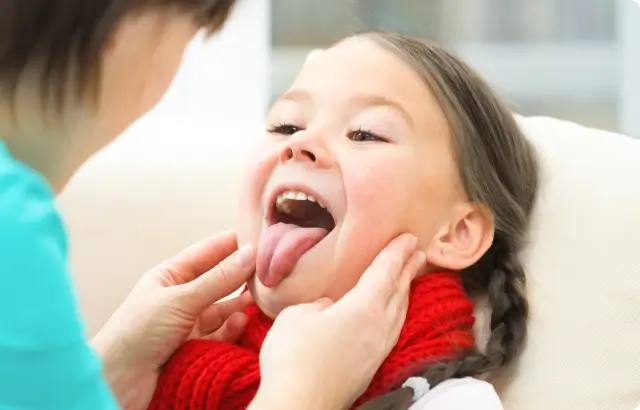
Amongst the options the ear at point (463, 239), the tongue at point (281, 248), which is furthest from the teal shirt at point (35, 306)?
the ear at point (463, 239)

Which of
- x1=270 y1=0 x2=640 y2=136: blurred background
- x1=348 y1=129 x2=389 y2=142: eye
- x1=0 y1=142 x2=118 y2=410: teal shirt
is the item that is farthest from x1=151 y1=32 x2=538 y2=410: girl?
x1=270 y1=0 x2=640 y2=136: blurred background

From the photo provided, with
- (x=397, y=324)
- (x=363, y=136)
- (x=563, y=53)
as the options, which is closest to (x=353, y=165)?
(x=363, y=136)

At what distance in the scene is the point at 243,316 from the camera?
35.1 inches

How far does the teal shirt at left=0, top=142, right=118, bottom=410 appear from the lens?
18.8 inches

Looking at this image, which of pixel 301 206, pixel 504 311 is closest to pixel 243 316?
pixel 301 206

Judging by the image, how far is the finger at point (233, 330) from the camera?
0.89 metres

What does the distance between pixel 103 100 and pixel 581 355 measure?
501 millimetres

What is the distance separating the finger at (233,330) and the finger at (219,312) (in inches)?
0.5

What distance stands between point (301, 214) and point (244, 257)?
0.07 meters

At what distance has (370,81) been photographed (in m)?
0.86

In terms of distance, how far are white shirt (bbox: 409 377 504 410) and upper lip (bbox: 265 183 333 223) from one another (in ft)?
0.57

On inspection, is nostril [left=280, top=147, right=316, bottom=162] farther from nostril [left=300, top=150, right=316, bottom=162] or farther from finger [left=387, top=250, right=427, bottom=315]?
finger [left=387, top=250, right=427, bottom=315]

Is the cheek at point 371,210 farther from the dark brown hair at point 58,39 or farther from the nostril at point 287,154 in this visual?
the dark brown hair at point 58,39

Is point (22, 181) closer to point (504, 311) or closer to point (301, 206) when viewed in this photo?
point (301, 206)
